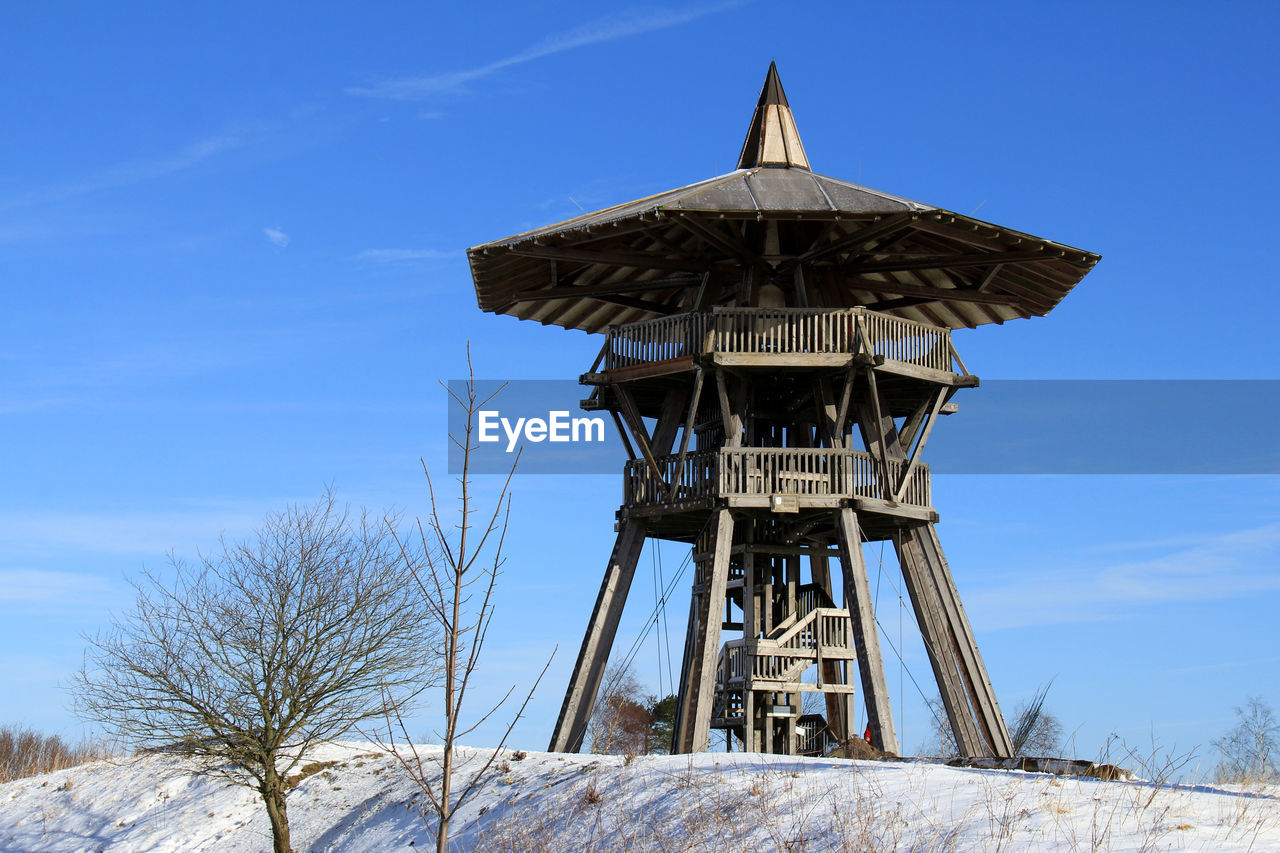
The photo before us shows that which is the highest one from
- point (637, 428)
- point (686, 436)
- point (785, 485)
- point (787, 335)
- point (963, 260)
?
point (963, 260)

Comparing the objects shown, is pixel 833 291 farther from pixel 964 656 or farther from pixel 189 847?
pixel 189 847

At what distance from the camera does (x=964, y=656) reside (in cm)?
2328

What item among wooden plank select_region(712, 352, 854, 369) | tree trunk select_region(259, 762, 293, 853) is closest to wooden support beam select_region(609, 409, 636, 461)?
wooden plank select_region(712, 352, 854, 369)

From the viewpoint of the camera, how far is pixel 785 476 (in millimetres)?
22625

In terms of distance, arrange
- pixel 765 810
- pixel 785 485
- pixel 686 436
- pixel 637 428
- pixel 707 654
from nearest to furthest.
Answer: pixel 765 810 → pixel 707 654 → pixel 785 485 → pixel 686 436 → pixel 637 428

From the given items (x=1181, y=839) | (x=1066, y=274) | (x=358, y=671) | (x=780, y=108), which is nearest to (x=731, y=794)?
(x=1181, y=839)

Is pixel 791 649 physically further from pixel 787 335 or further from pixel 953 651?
pixel 787 335

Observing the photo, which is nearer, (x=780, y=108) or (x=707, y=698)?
(x=707, y=698)

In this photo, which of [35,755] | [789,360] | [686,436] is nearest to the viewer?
[789,360]

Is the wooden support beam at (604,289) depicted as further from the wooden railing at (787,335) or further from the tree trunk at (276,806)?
the tree trunk at (276,806)

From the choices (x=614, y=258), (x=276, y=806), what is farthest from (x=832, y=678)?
(x=276, y=806)

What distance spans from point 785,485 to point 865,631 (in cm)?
263

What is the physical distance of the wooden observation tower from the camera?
22.2 metres

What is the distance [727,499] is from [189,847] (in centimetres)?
1107
